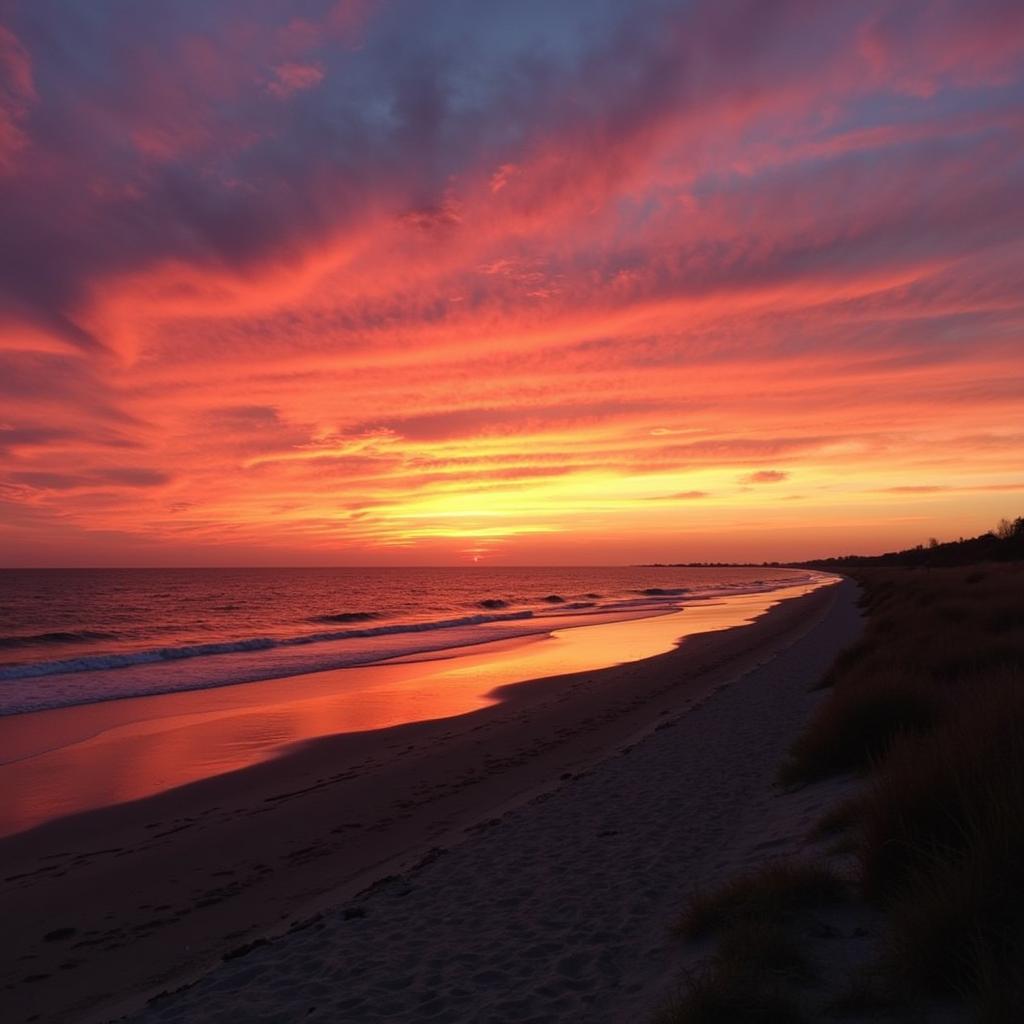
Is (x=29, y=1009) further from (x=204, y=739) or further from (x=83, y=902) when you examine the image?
(x=204, y=739)

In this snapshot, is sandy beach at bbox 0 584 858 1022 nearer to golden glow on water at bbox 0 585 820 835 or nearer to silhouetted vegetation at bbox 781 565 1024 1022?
golden glow on water at bbox 0 585 820 835

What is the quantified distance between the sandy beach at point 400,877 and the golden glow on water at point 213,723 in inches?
35.6

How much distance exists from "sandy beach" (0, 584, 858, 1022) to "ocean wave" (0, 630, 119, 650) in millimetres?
32089

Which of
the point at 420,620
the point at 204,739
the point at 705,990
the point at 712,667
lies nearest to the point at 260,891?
the point at 705,990

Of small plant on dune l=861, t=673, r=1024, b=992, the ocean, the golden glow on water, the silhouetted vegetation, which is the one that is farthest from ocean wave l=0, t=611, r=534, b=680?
small plant on dune l=861, t=673, r=1024, b=992

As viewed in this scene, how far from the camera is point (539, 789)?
11.5 meters

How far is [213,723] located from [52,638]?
29.7 metres

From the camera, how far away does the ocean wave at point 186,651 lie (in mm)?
28328

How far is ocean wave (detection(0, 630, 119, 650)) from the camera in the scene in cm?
3984

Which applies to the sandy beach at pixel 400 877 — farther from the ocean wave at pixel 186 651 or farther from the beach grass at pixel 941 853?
the ocean wave at pixel 186 651

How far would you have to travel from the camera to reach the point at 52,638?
4166 centimetres

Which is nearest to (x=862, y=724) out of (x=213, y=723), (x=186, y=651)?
(x=213, y=723)

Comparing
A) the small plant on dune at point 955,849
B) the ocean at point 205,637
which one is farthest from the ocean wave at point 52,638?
the small plant on dune at point 955,849

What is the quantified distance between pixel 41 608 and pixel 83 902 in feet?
224
